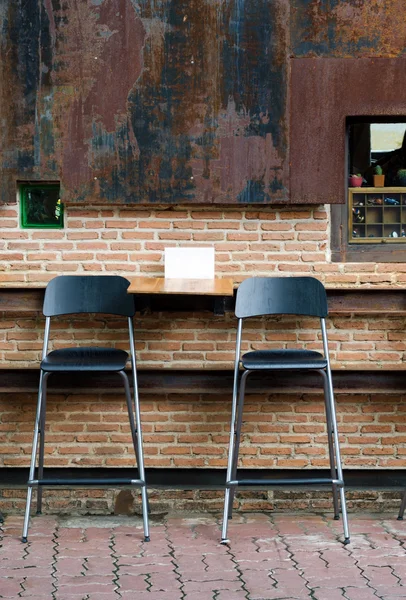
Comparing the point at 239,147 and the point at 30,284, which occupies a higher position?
the point at 239,147

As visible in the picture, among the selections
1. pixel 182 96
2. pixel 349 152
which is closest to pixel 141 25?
pixel 182 96

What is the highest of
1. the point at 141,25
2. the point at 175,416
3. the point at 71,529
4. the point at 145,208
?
the point at 141,25

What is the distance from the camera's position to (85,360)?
4988 mm

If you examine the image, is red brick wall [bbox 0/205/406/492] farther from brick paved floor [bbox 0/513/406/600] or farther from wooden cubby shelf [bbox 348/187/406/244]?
brick paved floor [bbox 0/513/406/600]

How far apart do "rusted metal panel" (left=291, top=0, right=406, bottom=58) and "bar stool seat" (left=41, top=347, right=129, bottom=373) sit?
1970mm

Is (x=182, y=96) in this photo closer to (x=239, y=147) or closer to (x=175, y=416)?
(x=239, y=147)

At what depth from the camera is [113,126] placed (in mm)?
5348

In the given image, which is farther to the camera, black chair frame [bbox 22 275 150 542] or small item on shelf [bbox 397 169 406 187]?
small item on shelf [bbox 397 169 406 187]

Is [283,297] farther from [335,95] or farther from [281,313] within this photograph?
[335,95]

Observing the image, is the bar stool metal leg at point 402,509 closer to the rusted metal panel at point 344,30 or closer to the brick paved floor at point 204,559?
the brick paved floor at point 204,559

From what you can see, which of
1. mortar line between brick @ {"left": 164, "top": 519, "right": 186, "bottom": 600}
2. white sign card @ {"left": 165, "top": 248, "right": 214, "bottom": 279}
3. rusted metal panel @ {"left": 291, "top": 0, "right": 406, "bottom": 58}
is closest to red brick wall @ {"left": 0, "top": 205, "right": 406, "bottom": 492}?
white sign card @ {"left": 165, "top": 248, "right": 214, "bottom": 279}

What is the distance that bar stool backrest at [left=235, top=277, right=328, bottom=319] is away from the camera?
203 inches

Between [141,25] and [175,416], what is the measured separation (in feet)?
7.33

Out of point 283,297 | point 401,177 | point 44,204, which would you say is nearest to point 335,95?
point 401,177
